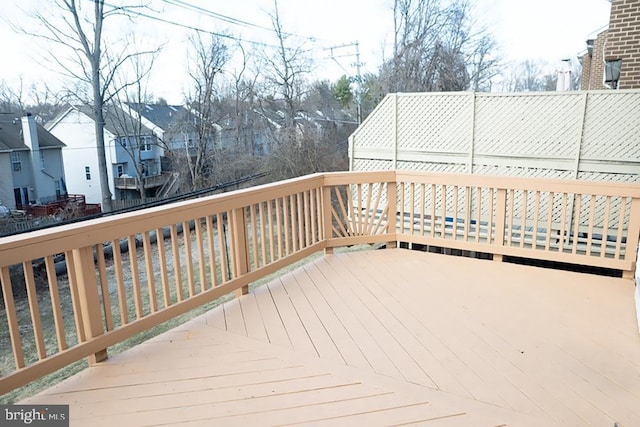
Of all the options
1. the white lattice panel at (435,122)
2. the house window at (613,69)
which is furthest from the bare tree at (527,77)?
the white lattice panel at (435,122)

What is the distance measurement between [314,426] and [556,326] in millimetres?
1857

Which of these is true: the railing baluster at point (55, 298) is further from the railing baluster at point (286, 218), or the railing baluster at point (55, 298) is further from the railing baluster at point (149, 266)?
the railing baluster at point (286, 218)

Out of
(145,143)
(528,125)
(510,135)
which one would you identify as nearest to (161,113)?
(145,143)

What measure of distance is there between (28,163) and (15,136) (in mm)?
298

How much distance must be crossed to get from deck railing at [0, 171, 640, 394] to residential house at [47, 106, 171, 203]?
0.99 meters

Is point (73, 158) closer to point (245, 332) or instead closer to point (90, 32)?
point (90, 32)

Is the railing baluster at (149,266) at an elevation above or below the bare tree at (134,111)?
below

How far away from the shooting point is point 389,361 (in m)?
2.47

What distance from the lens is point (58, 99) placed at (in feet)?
18.5

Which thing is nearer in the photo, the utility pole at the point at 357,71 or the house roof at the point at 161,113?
the house roof at the point at 161,113

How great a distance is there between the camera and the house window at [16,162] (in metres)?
4.11

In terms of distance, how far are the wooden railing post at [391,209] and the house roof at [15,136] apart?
369 centimetres

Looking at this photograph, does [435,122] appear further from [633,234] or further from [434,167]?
[633,234]

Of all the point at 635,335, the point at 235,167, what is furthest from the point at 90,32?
the point at 635,335
